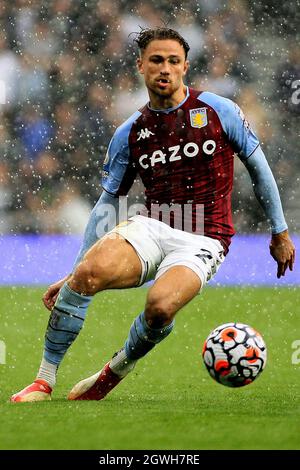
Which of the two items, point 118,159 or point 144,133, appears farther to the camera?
point 118,159

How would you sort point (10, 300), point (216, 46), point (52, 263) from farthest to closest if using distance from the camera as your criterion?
point (216, 46) → point (52, 263) → point (10, 300)

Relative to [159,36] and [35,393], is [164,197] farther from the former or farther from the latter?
[35,393]

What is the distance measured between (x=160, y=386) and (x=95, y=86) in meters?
6.50

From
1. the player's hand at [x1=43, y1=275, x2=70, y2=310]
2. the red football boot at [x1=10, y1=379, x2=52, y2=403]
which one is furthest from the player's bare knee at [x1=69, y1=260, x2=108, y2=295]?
the red football boot at [x1=10, y1=379, x2=52, y2=403]

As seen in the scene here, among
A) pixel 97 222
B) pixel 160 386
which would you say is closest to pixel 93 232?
pixel 97 222

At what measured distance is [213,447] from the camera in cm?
362

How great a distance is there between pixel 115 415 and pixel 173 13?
8.28 metres

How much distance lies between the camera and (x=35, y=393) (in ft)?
16.3

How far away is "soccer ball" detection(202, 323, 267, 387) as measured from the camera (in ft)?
15.3

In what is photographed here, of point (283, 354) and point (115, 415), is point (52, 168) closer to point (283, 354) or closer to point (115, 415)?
point (283, 354)

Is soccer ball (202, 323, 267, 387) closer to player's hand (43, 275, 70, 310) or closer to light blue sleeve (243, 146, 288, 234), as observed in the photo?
light blue sleeve (243, 146, 288, 234)

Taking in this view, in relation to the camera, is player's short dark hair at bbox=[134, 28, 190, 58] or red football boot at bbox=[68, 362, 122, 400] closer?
red football boot at bbox=[68, 362, 122, 400]

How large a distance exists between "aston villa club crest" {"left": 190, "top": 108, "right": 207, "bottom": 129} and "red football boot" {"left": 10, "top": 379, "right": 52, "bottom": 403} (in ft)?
4.73
